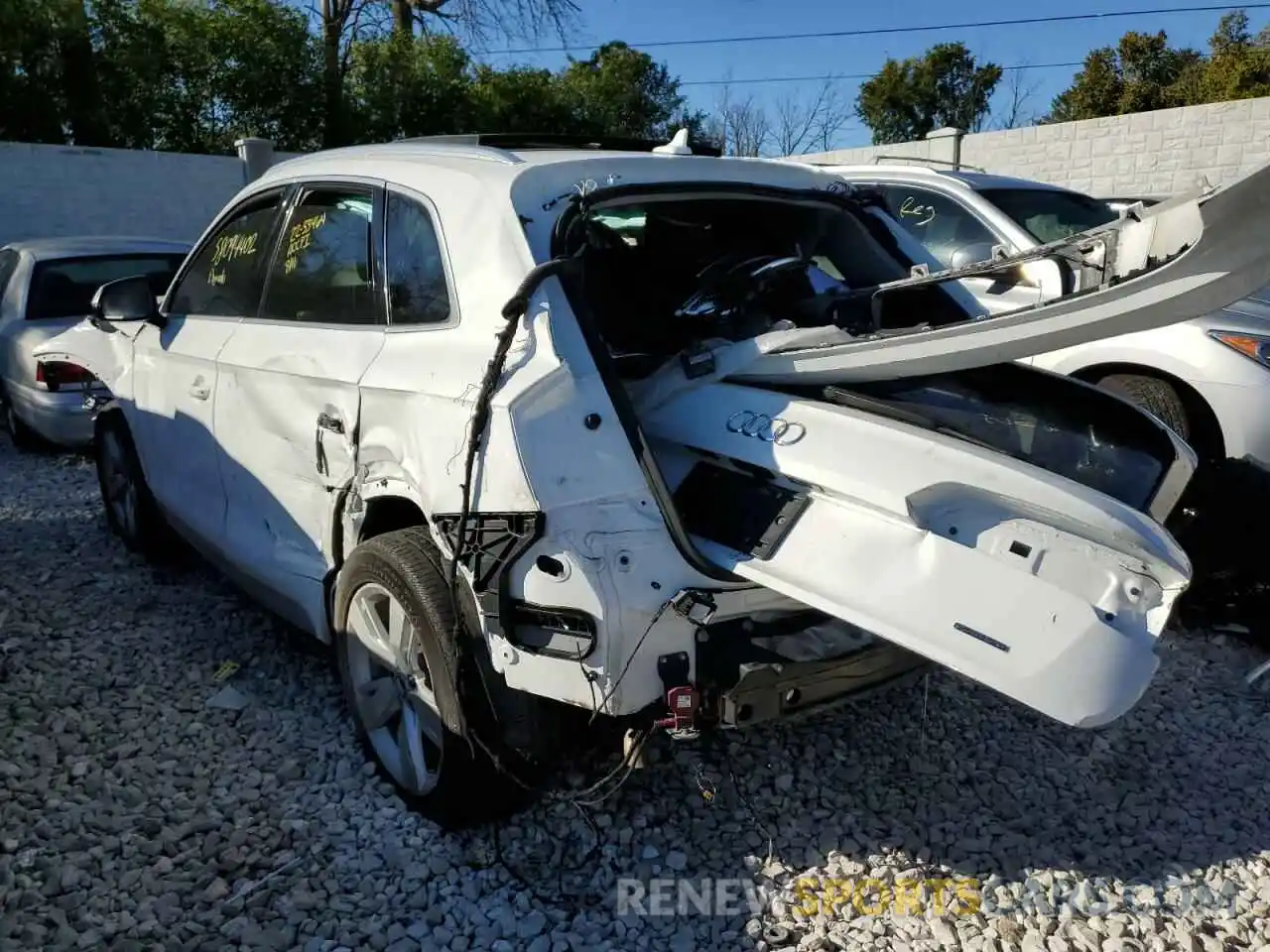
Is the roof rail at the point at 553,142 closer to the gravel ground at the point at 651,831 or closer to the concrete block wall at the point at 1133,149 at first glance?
the gravel ground at the point at 651,831

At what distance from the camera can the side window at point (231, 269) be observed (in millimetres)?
3986

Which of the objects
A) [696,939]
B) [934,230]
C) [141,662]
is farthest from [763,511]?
[934,230]

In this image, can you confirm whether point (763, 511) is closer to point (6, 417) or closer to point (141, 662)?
point (141, 662)

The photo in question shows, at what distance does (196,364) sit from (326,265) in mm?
933

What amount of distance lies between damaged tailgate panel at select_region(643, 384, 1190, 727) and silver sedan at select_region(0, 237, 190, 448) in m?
5.79

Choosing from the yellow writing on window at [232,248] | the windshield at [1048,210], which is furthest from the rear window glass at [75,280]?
the windshield at [1048,210]

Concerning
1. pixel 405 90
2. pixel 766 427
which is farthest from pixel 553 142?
pixel 405 90

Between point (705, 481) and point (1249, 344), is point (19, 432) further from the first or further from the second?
point (1249, 344)

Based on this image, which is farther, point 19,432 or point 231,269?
point 19,432

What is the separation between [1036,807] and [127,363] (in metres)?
4.23

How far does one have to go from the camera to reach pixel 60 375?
7.02 m

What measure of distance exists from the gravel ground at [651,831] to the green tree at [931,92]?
91.9 feet

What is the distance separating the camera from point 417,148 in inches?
138

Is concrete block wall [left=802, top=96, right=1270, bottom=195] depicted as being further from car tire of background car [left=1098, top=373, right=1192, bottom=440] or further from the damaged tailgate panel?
the damaged tailgate panel
